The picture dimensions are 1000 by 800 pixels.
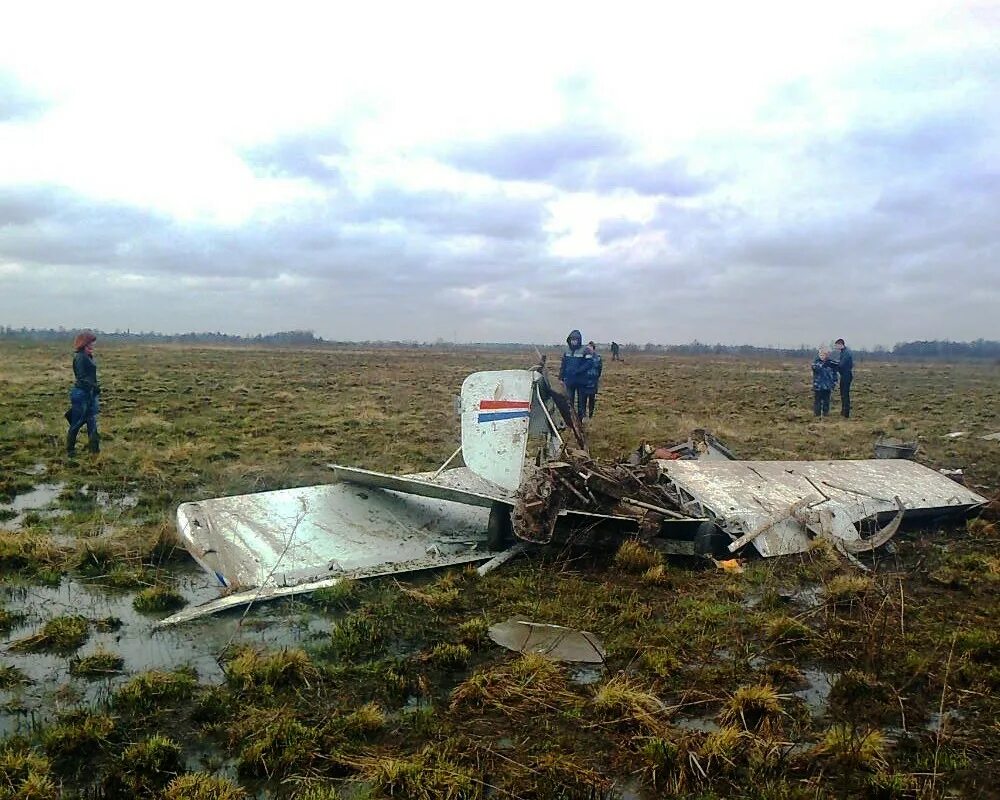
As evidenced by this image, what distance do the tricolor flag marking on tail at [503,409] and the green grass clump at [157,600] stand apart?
3876 millimetres

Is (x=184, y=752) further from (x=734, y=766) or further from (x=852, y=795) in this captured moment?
(x=852, y=795)

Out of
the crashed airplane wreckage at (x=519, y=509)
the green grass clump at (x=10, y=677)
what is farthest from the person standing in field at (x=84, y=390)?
the green grass clump at (x=10, y=677)

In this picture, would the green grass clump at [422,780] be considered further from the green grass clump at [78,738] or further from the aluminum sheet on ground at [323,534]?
the aluminum sheet on ground at [323,534]

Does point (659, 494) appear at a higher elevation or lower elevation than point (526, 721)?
higher

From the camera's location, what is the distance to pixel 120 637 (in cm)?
580

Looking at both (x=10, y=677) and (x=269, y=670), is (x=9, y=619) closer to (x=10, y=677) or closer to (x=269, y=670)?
(x=10, y=677)

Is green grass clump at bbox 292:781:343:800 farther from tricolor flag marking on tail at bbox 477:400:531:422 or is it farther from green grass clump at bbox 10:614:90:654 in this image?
tricolor flag marking on tail at bbox 477:400:531:422

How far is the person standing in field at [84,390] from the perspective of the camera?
12398mm

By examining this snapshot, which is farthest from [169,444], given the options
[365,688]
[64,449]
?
[365,688]

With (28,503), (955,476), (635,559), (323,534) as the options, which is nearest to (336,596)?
(323,534)

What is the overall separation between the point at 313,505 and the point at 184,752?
421cm

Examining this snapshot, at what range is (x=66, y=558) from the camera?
24.5 ft

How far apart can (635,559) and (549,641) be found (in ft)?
6.68

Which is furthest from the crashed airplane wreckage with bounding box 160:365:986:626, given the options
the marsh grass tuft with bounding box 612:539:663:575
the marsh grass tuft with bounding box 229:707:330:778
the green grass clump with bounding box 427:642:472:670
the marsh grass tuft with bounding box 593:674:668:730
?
the marsh grass tuft with bounding box 593:674:668:730
